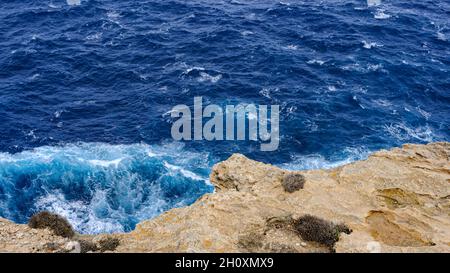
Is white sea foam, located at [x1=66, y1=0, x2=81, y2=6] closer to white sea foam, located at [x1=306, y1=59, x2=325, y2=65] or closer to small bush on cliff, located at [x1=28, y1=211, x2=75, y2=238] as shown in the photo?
white sea foam, located at [x1=306, y1=59, x2=325, y2=65]

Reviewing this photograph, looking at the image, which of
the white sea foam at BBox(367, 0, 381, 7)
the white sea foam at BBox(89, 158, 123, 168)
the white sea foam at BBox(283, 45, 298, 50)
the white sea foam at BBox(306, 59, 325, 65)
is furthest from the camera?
the white sea foam at BBox(367, 0, 381, 7)

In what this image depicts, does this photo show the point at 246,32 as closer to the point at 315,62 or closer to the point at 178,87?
the point at 315,62

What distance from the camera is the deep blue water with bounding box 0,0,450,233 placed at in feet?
195

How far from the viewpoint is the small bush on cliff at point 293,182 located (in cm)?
2928

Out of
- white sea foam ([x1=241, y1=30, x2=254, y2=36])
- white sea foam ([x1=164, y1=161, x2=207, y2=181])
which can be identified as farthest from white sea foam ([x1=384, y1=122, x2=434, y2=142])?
white sea foam ([x1=241, y1=30, x2=254, y2=36])

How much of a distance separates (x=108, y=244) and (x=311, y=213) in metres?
11.6

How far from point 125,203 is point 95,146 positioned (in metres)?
12.9

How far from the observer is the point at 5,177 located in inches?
2350

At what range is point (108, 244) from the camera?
25391mm

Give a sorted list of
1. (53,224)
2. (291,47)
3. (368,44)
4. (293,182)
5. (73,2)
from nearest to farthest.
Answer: (53,224), (293,182), (291,47), (368,44), (73,2)

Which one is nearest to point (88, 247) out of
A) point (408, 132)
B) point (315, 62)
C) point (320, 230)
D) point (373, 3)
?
point (320, 230)

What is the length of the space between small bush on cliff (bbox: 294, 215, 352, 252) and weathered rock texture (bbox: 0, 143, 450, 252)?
33 centimetres

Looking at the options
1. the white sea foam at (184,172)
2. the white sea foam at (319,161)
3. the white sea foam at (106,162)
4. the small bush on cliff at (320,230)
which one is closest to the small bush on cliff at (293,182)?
the small bush on cliff at (320,230)
